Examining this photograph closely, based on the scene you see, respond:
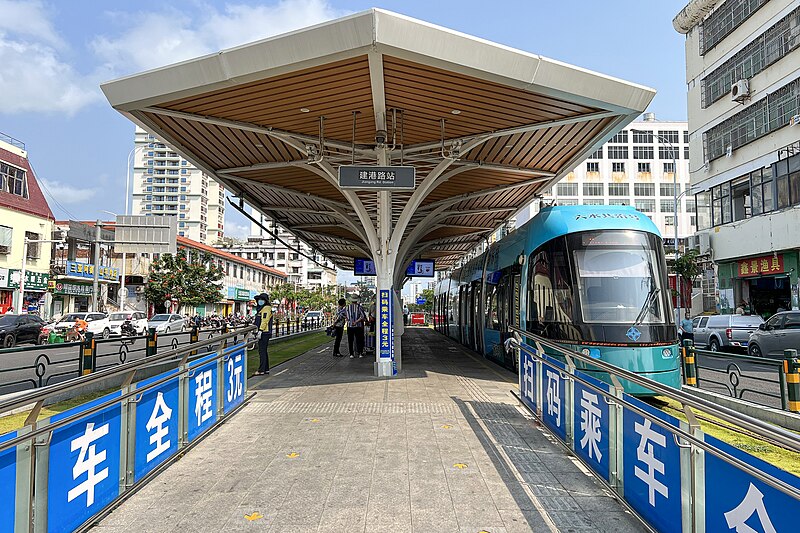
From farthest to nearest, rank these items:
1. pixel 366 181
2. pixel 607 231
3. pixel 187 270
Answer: pixel 187 270 → pixel 366 181 → pixel 607 231

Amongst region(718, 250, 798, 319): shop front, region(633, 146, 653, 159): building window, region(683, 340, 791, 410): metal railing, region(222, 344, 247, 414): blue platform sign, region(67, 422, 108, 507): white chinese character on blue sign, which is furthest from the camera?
region(633, 146, 653, 159): building window

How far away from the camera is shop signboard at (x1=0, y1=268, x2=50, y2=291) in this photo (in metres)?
36.0

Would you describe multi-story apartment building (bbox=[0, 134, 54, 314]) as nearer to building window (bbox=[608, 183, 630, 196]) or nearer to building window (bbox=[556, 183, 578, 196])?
building window (bbox=[556, 183, 578, 196])

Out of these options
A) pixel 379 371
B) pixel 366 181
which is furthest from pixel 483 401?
pixel 366 181

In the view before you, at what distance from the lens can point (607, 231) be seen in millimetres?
9867

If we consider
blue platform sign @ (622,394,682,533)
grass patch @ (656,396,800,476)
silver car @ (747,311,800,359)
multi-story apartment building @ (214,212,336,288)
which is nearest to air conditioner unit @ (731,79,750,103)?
silver car @ (747,311,800,359)

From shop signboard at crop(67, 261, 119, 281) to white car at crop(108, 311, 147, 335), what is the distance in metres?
8.31

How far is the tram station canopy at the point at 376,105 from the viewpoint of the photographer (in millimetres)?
8414

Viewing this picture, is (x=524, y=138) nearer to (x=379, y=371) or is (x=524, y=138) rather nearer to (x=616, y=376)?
(x=379, y=371)

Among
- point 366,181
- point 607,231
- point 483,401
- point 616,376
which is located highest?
point 366,181

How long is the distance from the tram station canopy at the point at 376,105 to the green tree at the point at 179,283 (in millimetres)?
Result: 35331

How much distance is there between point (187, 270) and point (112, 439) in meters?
47.4

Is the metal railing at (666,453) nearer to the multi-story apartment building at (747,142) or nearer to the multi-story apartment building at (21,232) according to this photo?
the multi-story apartment building at (747,142)

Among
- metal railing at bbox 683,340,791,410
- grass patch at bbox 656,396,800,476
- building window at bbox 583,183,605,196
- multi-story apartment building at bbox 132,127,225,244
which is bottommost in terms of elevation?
grass patch at bbox 656,396,800,476
